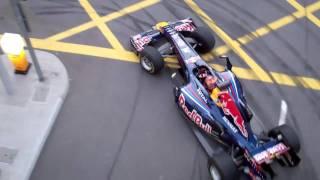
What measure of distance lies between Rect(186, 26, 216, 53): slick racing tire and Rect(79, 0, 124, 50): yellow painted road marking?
150 centimetres

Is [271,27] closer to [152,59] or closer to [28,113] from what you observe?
[152,59]

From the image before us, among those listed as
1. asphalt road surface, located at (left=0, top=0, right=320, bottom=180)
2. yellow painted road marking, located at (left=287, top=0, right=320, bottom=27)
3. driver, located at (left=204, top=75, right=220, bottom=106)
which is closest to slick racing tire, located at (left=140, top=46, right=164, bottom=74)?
asphalt road surface, located at (left=0, top=0, right=320, bottom=180)

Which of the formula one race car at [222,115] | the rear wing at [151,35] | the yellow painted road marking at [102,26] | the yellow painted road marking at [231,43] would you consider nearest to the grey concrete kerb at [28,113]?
the yellow painted road marking at [102,26]

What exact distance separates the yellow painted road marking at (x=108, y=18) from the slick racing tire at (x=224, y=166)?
169 inches

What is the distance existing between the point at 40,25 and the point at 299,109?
5490 millimetres

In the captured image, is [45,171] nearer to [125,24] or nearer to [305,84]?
[125,24]

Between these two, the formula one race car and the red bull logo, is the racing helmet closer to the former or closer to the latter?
the formula one race car

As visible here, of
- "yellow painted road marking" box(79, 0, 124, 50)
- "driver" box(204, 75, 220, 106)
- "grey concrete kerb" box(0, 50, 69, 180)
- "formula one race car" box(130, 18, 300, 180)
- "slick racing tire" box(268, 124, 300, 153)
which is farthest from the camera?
"yellow painted road marking" box(79, 0, 124, 50)

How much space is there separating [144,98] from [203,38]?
5.55 ft

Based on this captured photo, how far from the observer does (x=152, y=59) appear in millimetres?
8477

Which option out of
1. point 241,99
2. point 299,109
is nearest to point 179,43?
point 241,99

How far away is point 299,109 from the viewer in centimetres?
841

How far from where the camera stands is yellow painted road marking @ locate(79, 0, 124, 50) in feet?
31.0

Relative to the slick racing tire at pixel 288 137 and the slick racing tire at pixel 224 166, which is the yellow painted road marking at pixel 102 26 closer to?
the slick racing tire at pixel 224 166
